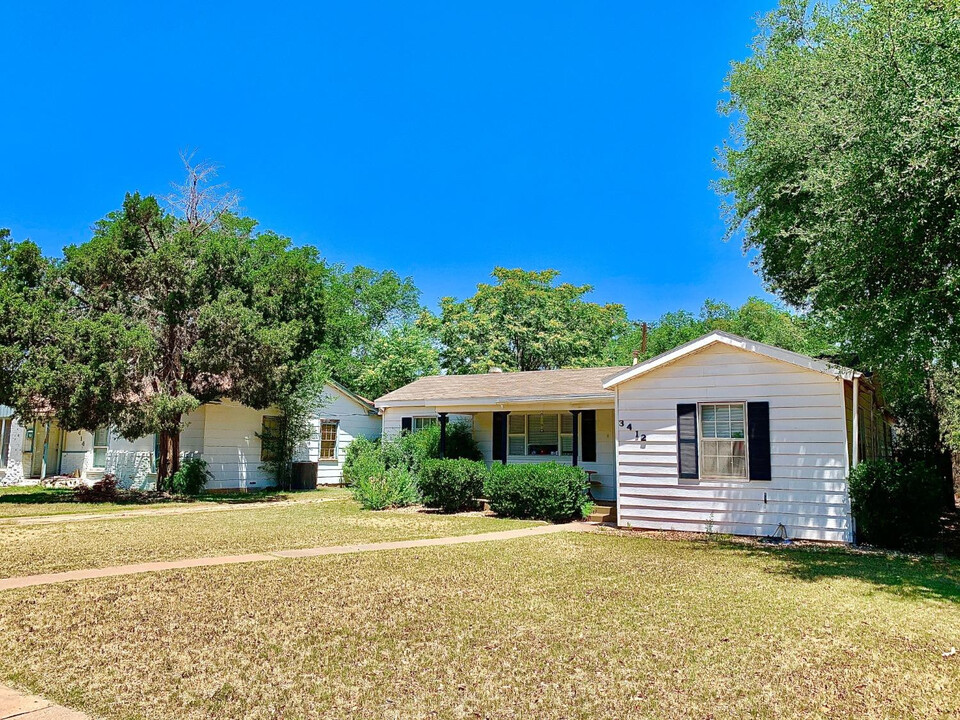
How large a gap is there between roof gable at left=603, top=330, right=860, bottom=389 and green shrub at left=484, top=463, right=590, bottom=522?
236cm

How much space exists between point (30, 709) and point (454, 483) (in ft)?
39.7

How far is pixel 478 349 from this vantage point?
3675cm

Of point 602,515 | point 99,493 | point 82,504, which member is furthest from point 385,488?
point 99,493

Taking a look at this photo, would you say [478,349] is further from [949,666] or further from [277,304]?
[949,666]

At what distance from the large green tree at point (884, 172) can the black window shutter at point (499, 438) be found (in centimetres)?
981

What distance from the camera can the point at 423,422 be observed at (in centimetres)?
2206

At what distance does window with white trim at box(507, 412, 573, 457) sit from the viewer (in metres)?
18.8

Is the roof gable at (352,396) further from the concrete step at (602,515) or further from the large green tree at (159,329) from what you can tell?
the concrete step at (602,515)

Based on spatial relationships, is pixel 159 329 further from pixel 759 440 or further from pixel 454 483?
pixel 759 440

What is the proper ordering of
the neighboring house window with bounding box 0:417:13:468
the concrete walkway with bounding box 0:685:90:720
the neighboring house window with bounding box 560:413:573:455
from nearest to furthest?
the concrete walkway with bounding box 0:685:90:720, the neighboring house window with bounding box 560:413:573:455, the neighboring house window with bounding box 0:417:13:468

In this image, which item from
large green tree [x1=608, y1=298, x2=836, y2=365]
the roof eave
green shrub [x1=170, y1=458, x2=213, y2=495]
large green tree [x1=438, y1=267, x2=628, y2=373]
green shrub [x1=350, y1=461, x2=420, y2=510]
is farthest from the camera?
large green tree [x1=608, y1=298, x2=836, y2=365]

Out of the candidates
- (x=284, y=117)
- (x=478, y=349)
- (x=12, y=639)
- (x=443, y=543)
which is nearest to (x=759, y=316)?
(x=478, y=349)

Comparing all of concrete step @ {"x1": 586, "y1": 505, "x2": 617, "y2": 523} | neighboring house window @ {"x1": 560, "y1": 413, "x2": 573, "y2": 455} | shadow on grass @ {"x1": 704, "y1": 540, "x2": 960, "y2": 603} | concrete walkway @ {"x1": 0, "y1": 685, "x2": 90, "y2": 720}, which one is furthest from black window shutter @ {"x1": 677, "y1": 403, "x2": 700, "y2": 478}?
concrete walkway @ {"x1": 0, "y1": 685, "x2": 90, "y2": 720}

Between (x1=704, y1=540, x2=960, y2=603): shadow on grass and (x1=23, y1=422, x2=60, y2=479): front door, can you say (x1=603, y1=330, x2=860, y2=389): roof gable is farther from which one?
(x1=23, y1=422, x2=60, y2=479): front door
